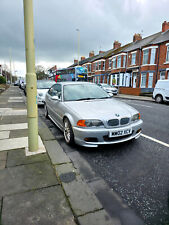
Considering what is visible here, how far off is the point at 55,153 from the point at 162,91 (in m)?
12.9

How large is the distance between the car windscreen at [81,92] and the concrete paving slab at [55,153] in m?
1.32

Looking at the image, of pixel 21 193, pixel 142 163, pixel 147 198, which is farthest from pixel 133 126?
pixel 21 193

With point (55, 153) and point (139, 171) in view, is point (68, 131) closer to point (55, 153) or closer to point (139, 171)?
point (55, 153)

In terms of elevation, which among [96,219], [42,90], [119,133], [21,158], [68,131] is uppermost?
[42,90]

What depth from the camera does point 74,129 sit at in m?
3.46

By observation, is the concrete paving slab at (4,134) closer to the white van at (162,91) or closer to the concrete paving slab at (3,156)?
the concrete paving slab at (3,156)

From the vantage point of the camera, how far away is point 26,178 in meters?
2.46

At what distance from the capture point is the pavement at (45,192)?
1.77 meters

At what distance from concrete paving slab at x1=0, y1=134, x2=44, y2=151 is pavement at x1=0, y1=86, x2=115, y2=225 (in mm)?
102

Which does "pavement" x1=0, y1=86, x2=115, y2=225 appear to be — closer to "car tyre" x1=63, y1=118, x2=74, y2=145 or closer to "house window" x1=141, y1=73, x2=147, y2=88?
"car tyre" x1=63, y1=118, x2=74, y2=145

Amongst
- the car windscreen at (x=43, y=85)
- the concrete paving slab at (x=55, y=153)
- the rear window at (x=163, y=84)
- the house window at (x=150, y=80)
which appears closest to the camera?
the concrete paving slab at (x=55, y=153)

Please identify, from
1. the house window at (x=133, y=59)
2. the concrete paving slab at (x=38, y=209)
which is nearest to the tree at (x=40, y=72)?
the house window at (x=133, y=59)

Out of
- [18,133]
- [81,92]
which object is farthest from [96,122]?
[18,133]

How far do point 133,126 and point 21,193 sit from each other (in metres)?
2.59
